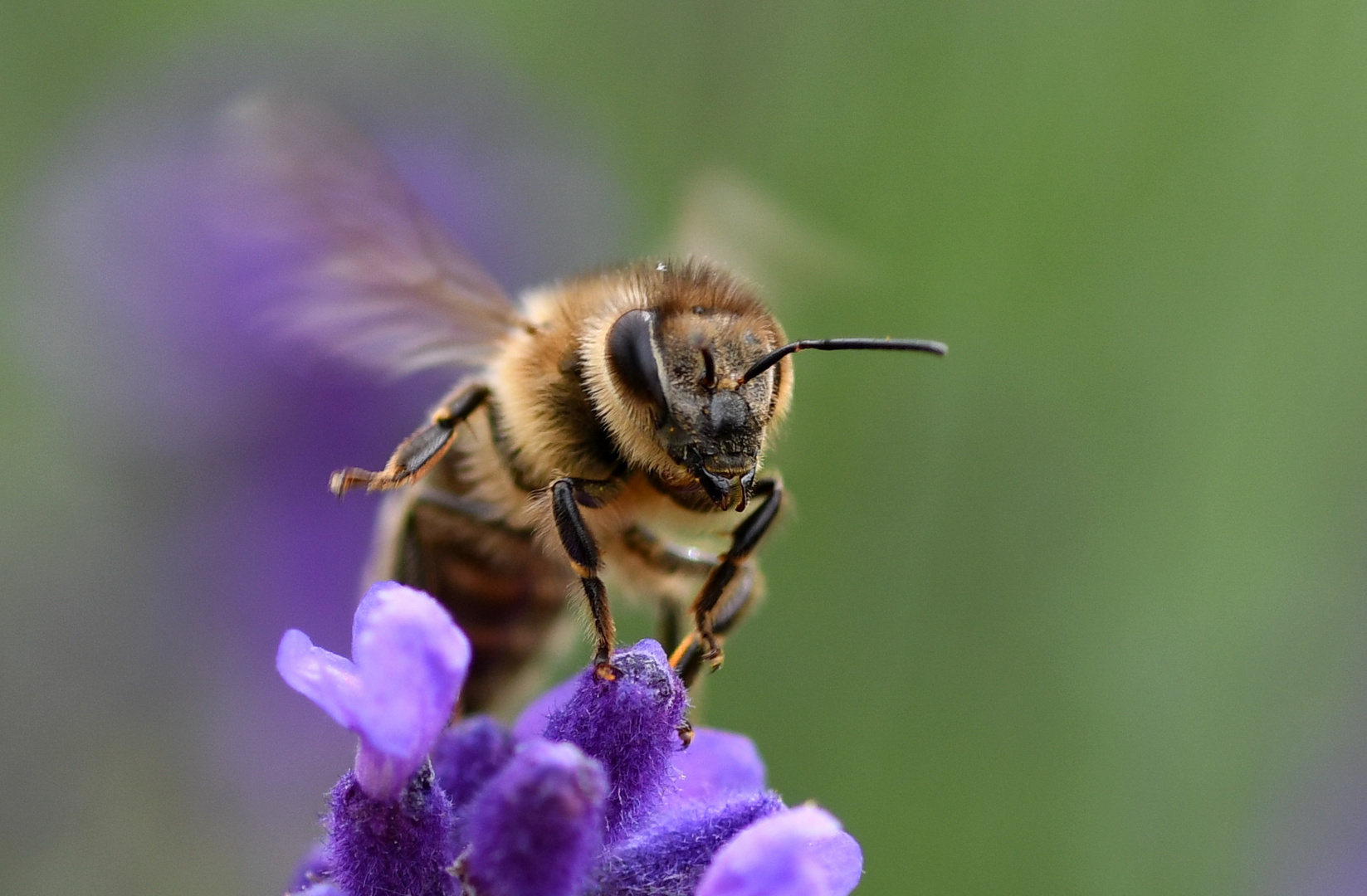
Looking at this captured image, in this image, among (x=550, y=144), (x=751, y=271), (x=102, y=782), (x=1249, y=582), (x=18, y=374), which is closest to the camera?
(x=751, y=271)

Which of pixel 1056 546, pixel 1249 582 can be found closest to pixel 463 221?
pixel 1056 546

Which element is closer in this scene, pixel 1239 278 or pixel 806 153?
pixel 1239 278

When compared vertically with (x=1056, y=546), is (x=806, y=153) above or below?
above

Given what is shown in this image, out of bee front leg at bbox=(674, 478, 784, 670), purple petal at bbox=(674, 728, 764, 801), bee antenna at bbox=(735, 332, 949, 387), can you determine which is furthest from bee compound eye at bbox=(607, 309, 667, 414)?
purple petal at bbox=(674, 728, 764, 801)

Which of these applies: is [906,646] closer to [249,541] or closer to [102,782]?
[249,541]

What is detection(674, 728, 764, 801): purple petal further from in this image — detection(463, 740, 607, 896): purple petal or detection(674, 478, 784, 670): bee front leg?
detection(463, 740, 607, 896): purple petal

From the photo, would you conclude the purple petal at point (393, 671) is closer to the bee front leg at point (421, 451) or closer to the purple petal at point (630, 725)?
the purple petal at point (630, 725)

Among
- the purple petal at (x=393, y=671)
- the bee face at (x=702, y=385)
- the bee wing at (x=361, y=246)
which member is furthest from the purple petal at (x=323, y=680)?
the bee wing at (x=361, y=246)
